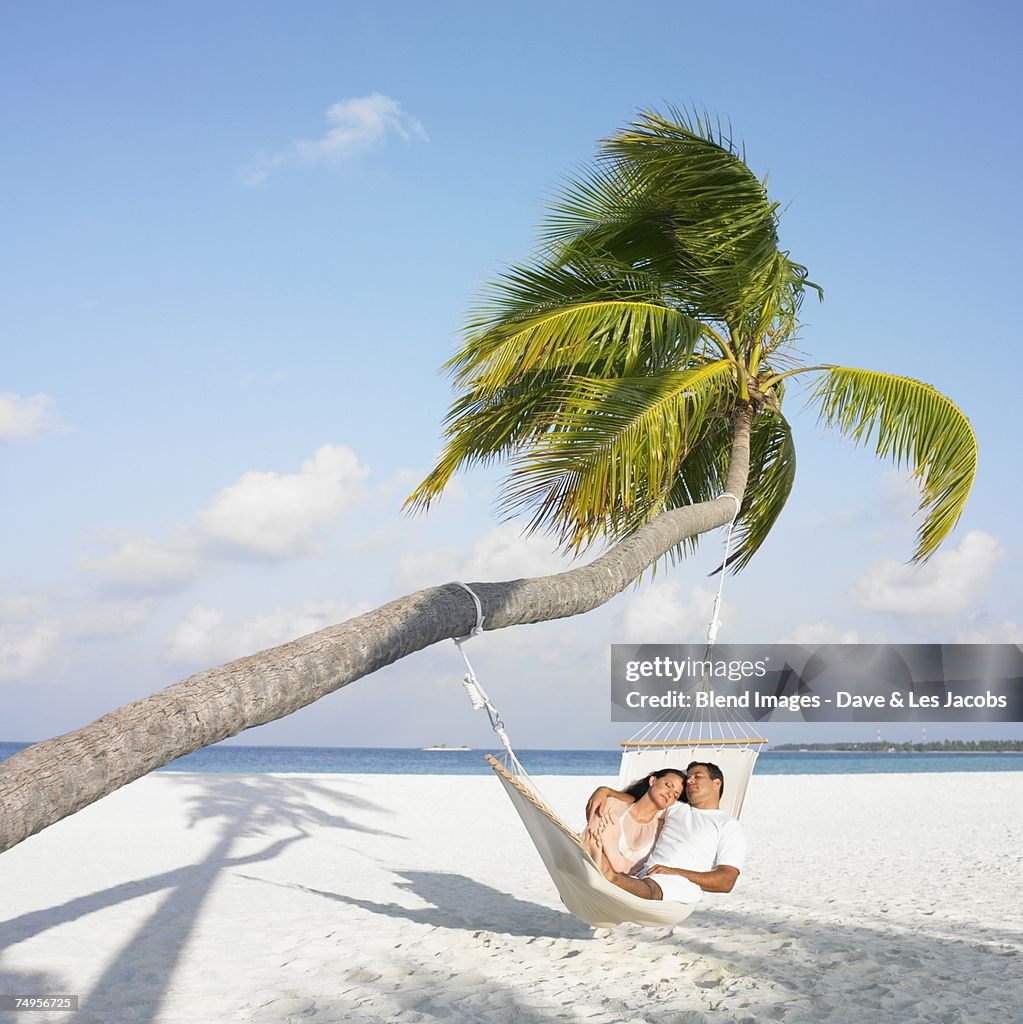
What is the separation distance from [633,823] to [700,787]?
10.6 inches

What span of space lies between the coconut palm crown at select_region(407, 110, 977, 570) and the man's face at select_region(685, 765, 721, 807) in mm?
1018

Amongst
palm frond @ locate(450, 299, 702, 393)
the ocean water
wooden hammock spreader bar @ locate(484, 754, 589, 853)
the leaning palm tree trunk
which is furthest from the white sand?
the ocean water

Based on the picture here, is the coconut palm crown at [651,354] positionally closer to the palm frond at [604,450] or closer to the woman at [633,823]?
the palm frond at [604,450]

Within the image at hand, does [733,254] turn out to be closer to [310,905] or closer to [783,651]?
[310,905]

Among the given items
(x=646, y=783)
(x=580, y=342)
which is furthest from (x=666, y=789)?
(x=580, y=342)

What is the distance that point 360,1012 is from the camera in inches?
110

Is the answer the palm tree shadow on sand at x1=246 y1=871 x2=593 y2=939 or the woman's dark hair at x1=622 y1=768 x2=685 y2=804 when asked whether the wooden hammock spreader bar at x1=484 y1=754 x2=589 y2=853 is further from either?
the palm tree shadow on sand at x1=246 y1=871 x2=593 y2=939

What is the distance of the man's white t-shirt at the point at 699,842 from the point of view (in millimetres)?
3227

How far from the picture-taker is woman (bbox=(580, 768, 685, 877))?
333 centimetres

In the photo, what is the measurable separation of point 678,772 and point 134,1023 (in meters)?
1.87

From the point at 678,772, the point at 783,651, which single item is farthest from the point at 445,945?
the point at 783,651

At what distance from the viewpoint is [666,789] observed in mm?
3523

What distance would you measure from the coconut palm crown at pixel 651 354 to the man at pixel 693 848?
1062 millimetres

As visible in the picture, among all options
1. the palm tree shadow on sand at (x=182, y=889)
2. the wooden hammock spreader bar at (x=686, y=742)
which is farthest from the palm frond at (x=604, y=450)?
the palm tree shadow on sand at (x=182, y=889)
